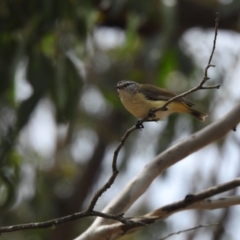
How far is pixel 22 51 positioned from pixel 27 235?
2.68 meters

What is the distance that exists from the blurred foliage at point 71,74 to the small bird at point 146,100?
1.49 metres

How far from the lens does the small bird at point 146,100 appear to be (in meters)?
3.18

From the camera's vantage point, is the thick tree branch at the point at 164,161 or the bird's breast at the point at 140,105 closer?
the thick tree branch at the point at 164,161

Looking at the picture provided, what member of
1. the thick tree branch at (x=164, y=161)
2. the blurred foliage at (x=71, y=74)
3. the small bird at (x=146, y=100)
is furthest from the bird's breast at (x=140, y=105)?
the blurred foliage at (x=71, y=74)

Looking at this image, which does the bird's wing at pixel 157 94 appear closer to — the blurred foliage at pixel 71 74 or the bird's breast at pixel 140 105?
the bird's breast at pixel 140 105

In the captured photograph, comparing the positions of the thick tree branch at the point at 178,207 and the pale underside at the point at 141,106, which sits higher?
the pale underside at the point at 141,106

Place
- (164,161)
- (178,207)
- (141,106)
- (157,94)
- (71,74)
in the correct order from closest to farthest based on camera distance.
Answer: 1. (178,207)
2. (164,161)
3. (141,106)
4. (157,94)
5. (71,74)

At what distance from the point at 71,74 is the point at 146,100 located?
6.27 feet

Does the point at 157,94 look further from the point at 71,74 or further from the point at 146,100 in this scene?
the point at 71,74

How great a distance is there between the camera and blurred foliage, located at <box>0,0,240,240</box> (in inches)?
201

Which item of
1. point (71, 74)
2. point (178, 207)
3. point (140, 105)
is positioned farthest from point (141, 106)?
point (71, 74)

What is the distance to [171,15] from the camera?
17.6 feet

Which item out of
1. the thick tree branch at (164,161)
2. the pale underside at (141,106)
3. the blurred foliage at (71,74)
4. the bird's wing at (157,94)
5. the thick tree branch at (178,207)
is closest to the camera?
the thick tree branch at (178,207)

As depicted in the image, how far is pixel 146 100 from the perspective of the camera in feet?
10.7
